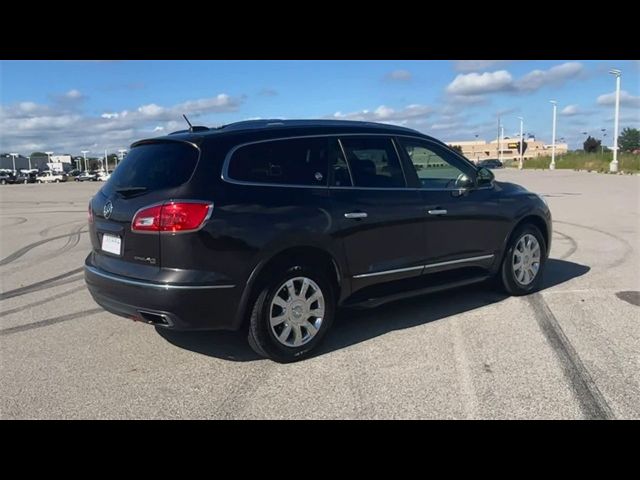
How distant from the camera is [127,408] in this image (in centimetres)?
362

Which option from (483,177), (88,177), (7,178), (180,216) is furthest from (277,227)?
(7,178)

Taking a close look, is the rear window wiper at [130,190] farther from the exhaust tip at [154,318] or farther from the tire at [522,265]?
the tire at [522,265]

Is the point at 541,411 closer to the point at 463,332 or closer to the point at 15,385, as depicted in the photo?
the point at 463,332

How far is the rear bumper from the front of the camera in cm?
394

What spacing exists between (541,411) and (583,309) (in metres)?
2.58

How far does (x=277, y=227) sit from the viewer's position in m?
4.20

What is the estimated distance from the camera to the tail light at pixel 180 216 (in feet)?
12.9

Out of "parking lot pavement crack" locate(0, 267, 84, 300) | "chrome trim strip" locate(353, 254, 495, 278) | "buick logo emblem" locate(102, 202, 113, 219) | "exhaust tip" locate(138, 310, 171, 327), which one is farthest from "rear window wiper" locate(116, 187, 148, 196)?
"parking lot pavement crack" locate(0, 267, 84, 300)

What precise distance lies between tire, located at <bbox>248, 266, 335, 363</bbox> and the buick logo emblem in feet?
4.48

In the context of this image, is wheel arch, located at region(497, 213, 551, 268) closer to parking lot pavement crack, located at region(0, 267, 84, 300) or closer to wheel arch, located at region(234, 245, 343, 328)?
wheel arch, located at region(234, 245, 343, 328)

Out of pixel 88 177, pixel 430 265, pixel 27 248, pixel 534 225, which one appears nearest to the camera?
pixel 430 265

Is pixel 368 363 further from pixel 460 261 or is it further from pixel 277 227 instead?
pixel 460 261

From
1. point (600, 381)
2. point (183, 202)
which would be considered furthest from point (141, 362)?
point (600, 381)

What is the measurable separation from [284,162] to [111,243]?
1497 mm
